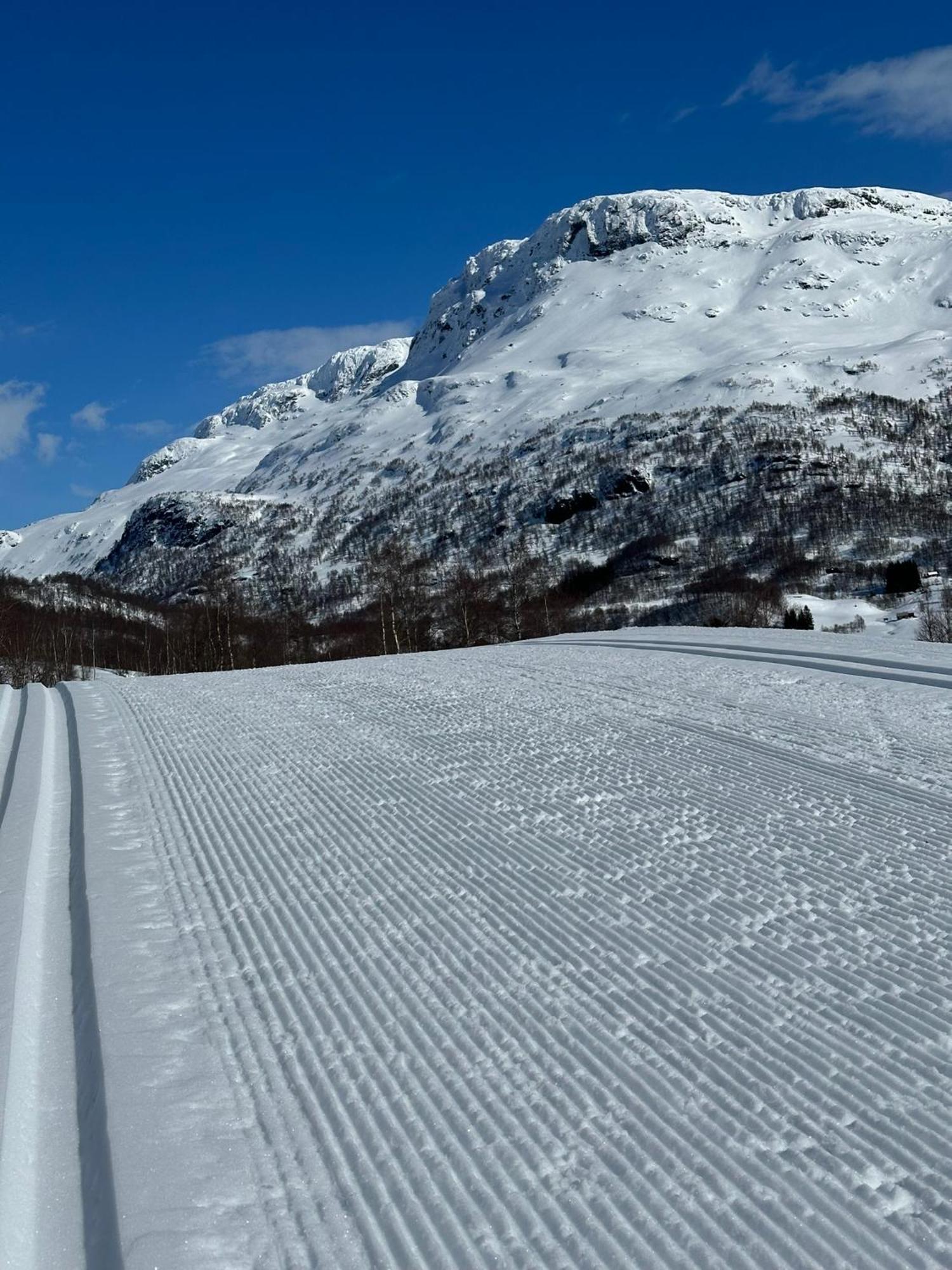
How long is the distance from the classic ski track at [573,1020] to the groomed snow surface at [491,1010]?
14 millimetres

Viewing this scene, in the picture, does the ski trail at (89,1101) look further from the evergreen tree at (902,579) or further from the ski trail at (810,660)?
the evergreen tree at (902,579)

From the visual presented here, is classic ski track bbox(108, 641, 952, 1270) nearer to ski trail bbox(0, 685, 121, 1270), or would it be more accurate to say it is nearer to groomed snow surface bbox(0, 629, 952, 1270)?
groomed snow surface bbox(0, 629, 952, 1270)

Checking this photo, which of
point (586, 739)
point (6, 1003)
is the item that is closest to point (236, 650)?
point (586, 739)

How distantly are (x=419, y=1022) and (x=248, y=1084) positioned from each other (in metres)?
0.74

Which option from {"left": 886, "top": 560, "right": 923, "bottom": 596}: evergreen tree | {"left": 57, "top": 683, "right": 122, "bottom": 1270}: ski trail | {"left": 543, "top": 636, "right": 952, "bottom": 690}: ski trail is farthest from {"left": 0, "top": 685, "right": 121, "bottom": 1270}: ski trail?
{"left": 886, "top": 560, "right": 923, "bottom": 596}: evergreen tree

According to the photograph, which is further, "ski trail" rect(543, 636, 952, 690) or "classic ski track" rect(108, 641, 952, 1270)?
"ski trail" rect(543, 636, 952, 690)

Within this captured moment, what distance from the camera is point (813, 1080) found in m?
3.47

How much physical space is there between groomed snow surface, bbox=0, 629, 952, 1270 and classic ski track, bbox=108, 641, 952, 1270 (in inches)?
0.6

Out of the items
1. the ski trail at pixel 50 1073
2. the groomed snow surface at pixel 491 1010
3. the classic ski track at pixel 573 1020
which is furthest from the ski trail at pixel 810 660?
the ski trail at pixel 50 1073

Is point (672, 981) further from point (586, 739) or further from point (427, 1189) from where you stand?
point (586, 739)

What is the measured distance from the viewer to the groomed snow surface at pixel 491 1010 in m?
2.90

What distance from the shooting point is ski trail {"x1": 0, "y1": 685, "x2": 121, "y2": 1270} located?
2.90 m

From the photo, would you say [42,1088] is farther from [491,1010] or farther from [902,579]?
[902,579]

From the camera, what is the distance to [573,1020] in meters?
3.97
